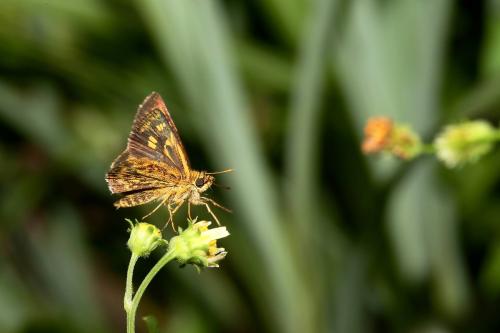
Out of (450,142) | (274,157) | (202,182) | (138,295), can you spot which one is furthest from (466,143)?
(274,157)

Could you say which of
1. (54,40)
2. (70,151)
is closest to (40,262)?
(70,151)

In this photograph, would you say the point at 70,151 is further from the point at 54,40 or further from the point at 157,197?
the point at 157,197

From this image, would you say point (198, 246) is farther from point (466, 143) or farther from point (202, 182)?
point (466, 143)

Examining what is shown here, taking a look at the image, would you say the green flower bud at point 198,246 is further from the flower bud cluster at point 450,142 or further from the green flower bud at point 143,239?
the flower bud cluster at point 450,142

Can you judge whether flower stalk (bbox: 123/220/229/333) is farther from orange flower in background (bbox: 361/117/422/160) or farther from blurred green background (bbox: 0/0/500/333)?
blurred green background (bbox: 0/0/500/333)

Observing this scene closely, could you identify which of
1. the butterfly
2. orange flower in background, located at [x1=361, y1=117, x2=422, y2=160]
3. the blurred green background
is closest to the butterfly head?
the butterfly

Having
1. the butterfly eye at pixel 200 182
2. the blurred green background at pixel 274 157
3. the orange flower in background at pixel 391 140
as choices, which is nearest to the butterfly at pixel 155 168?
the butterfly eye at pixel 200 182
